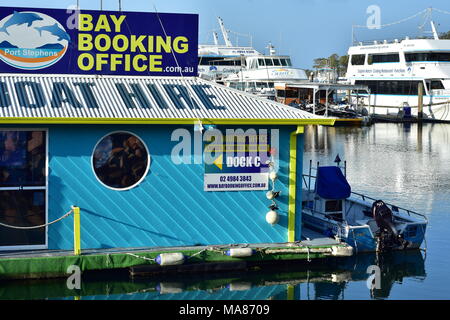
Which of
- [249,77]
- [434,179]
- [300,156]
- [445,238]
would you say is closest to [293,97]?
[249,77]

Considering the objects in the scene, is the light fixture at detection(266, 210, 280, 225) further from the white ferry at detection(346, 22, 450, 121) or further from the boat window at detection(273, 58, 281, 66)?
the boat window at detection(273, 58, 281, 66)

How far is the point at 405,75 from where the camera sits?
67312 mm

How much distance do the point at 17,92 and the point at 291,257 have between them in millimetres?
6169

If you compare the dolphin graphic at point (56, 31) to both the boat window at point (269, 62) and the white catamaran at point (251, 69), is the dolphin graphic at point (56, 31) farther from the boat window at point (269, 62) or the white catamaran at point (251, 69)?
the boat window at point (269, 62)

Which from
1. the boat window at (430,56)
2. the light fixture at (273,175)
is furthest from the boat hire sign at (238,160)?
the boat window at (430,56)

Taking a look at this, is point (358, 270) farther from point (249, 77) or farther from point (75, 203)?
point (249, 77)

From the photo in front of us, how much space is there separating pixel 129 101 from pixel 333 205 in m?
6.15

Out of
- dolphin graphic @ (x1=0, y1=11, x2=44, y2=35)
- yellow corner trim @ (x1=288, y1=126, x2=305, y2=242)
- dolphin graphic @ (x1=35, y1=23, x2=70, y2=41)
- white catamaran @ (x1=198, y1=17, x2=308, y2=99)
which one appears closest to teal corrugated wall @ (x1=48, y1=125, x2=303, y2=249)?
yellow corner trim @ (x1=288, y1=126, x2=305, y2=242)

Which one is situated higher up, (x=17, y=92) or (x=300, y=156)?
(x=17, y=92)

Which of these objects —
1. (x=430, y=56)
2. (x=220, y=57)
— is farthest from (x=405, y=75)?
(x=220, y=57)

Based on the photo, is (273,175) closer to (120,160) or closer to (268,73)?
(120,160)

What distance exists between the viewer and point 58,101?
15.0 metres
